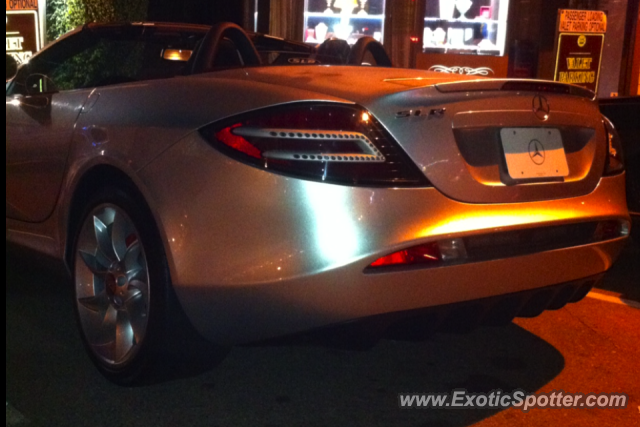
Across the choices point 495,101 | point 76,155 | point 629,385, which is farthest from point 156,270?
point 629,385

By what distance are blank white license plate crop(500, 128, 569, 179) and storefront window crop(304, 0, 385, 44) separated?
7.76 m

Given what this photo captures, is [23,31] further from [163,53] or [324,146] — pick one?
[324,146]

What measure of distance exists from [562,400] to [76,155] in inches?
89.1

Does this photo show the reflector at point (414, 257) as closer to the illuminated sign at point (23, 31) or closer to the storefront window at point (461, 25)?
the storefront window at point (461, 25)

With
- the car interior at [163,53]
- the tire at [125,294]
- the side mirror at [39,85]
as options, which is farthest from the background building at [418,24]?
the tire at [125,294]

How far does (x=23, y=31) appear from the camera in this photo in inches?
464

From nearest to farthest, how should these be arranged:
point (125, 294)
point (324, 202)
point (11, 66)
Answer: point (324, 202) < point (125, 294) < point (11, 66)

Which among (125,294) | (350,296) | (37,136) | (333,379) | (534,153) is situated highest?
(534,153)

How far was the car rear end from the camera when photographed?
267 cm

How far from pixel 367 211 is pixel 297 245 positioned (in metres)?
0.25

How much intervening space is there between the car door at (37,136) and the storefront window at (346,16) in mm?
6625

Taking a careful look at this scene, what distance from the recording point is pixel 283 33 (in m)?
10.8

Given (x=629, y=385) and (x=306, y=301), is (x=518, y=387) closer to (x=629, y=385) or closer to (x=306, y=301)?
(x=629, y=385)

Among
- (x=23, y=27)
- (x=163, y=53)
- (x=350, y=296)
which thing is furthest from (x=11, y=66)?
(x=23, y=27)
